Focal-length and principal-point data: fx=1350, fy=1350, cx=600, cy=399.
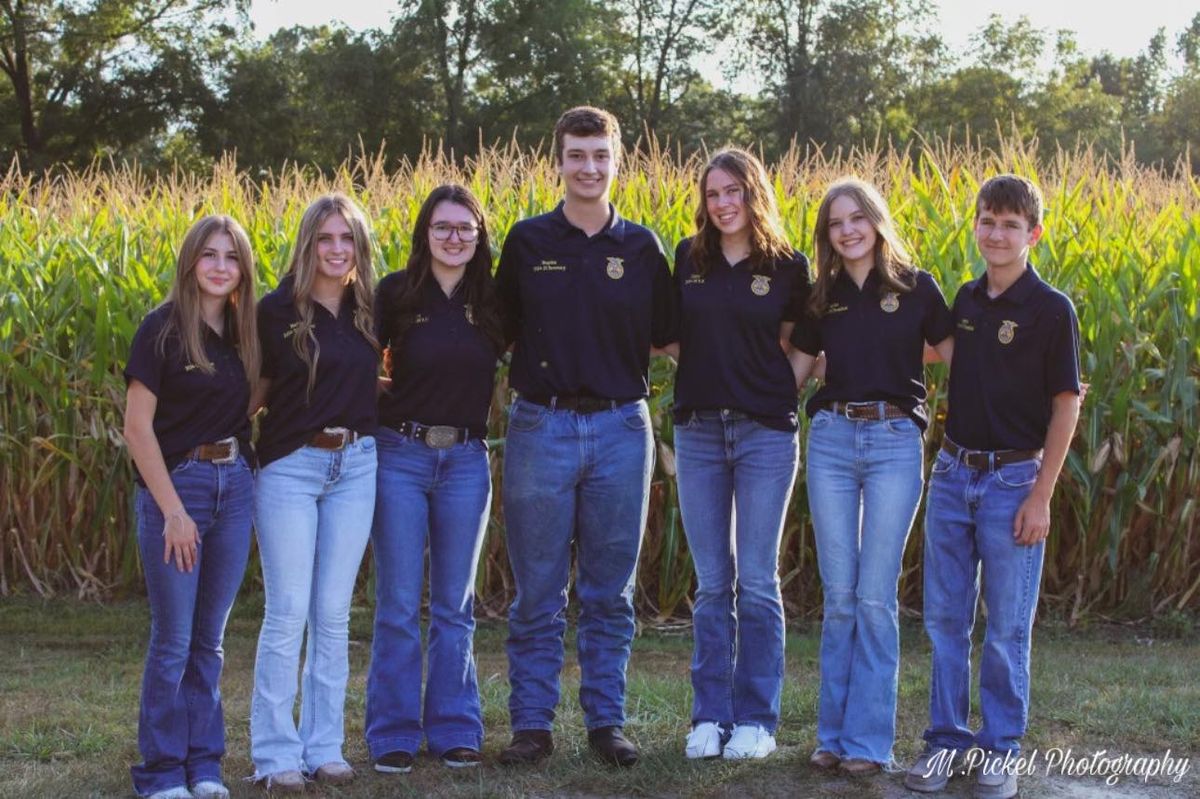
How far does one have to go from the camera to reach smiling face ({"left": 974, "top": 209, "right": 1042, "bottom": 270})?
414cm

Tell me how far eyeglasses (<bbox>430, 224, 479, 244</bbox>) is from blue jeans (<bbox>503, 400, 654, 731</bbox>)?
0.56 m

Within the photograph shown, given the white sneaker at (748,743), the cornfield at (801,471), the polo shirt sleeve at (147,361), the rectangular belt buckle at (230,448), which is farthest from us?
the cornfield at (801,471)

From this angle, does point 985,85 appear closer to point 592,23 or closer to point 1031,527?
point 592,23

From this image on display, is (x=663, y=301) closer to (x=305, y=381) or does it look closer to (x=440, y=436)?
(x=440, y=436)

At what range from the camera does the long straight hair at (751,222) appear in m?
4.30

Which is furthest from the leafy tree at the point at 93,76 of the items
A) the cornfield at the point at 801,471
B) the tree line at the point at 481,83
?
the cornfield at the point at 801,471

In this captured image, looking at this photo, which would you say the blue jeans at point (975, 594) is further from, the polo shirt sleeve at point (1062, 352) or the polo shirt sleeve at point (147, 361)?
the polo shirt sleeve at point (147, 361)

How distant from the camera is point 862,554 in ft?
13.9

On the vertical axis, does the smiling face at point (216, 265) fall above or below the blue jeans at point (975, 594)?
above

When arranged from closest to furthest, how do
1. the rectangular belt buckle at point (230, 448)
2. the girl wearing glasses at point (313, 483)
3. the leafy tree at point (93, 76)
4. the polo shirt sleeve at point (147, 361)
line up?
the polo shirt sleeve at point (147, 361) < the rectangular belt buckle at point (230, 448) < the girl wearing glasses at point (313, 483) < the leafy tree at point (93, 76)

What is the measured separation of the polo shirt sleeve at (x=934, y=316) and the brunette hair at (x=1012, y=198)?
299mm

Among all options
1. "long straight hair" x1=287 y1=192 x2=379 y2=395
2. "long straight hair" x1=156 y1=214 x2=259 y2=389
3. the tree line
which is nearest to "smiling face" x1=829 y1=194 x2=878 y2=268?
"long straight hair" x1=287 y1=192 x2=379 y2=395

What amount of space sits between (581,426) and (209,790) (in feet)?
5.09

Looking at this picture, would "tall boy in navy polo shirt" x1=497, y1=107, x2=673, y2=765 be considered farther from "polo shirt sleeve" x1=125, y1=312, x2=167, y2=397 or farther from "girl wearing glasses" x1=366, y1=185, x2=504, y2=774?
"polo shirt sleeve" x1=125, y1=312, x2=167, y2=397
